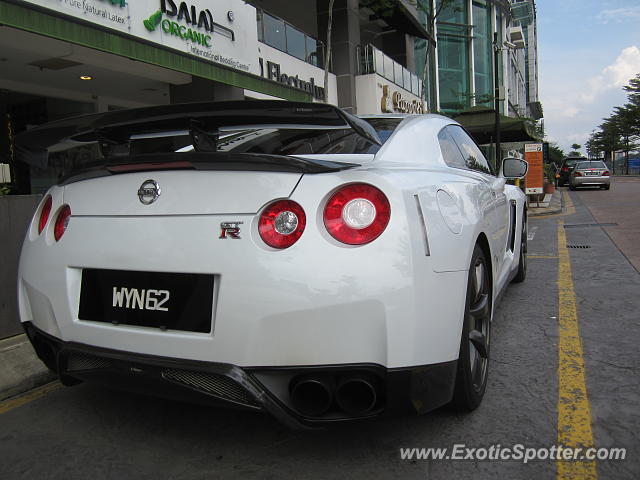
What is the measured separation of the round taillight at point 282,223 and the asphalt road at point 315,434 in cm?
90

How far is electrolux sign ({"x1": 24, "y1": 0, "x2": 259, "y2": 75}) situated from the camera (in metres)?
7.14

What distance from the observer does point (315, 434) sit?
2.33m

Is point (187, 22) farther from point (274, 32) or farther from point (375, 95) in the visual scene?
point (375, 95)

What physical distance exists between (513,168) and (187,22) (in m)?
6.40

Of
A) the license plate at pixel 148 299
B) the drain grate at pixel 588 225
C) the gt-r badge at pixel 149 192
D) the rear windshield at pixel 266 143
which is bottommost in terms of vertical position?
the drain grate at pixel 588 225

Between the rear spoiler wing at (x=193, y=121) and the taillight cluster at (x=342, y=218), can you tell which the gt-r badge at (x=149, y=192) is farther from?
the taillight cluster at (x=342, y=218)

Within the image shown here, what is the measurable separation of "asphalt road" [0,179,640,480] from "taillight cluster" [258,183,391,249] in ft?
2.97

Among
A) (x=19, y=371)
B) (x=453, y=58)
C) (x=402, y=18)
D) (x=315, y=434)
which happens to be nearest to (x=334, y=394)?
(x=315, y=434)

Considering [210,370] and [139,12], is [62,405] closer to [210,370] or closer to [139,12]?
[210,370]

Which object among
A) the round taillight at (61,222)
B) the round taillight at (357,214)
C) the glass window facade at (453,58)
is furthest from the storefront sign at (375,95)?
the glass window facade at (453,58)

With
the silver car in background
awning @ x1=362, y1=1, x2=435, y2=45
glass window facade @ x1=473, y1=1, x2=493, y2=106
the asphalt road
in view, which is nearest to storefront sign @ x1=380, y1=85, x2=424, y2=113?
awning @ x1=362, y1=1, x2=435, y2=45

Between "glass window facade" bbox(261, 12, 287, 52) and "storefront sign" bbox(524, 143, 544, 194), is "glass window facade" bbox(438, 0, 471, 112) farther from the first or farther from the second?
"glass window facade" bbox(261, 12, 287, 52)

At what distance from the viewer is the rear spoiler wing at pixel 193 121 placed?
2090mm

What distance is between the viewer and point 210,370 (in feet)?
6.10
